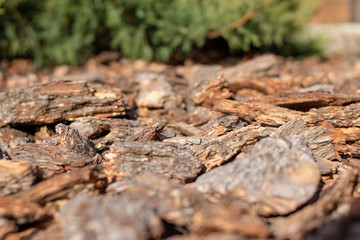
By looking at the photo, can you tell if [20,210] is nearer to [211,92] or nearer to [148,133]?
[148,133]

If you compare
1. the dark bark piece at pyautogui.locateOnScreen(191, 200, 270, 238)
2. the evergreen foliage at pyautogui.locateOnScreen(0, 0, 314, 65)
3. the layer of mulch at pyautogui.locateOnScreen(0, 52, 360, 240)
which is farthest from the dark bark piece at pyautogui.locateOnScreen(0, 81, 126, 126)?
the evergreen foliage at pyautogui.locateOnScreen(0, 0, 314, 65)

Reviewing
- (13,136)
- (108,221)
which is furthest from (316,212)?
(13,136)

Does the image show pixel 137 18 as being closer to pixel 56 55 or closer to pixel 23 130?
pixel 56 55

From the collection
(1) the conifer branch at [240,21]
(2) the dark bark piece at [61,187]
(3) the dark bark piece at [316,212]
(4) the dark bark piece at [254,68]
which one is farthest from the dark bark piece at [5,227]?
(1) the conifer branch at [240,21]

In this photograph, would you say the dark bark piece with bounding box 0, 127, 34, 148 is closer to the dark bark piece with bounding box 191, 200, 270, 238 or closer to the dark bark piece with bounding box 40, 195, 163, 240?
the dark bark piece with bounding box 40, 195, 163, 240

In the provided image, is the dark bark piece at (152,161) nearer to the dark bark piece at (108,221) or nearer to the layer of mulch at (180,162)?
the layer of mulch at (180,162)
